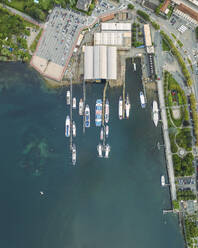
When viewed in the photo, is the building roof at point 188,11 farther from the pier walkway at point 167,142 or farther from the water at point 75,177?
the water at point 75,177

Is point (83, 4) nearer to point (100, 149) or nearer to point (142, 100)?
point (142, 100)

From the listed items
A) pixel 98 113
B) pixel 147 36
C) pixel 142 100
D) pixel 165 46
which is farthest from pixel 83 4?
pixel 142 100

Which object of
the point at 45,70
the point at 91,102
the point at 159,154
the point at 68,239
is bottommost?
the point at 68,239

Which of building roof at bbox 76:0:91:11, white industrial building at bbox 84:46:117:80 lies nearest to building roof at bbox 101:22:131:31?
white industrial building at bbox 84:46:117:80

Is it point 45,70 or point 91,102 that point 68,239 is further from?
point 45,70

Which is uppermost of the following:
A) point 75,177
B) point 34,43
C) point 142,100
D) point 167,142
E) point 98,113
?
point 34,43

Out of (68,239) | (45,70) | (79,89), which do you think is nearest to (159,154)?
(79,89)
